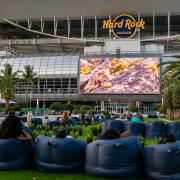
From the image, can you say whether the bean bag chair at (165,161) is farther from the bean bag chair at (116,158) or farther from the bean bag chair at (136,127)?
the bean bag chair at (136,127)

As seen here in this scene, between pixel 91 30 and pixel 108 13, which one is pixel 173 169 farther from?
pixel 91 30

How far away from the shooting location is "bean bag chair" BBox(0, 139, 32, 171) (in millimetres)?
13797

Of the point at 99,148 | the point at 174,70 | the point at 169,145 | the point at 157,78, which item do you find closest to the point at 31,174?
the point at 99,148

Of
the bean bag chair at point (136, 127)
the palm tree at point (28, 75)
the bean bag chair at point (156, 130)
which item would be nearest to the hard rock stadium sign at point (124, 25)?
the palm tree at point (28, 75)

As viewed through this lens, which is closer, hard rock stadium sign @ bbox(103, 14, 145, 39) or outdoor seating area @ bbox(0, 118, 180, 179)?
outdoor seating area @ bbox(0, 118, 180, 179)

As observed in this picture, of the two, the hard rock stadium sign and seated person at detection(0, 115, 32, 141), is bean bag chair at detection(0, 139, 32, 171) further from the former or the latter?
the hard rock stadium sign

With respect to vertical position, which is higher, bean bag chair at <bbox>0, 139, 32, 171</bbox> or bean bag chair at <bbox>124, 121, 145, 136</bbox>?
bean bag chair at <bbox>0, 139, 32, 171</bbox>

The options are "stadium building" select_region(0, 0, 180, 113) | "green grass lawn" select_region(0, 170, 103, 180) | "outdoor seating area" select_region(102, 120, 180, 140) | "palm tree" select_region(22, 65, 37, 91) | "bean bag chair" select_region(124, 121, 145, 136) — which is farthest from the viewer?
"stadium building" select_region(0, 0, 180, 113)

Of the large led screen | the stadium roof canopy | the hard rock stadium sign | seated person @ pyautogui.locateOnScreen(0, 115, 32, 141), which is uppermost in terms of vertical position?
the stadium roof canopy

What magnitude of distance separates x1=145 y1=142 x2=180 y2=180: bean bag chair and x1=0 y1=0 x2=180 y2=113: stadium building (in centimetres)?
9593

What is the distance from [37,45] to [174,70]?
3522 inches

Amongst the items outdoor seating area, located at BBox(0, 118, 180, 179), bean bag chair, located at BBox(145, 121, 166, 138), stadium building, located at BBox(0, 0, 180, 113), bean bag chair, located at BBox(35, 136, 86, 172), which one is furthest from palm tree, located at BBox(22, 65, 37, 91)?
bean bag chair, located at BBox(35, 136, 86, 172)

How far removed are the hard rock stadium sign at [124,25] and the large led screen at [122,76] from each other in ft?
36.8

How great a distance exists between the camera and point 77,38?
12425cm
